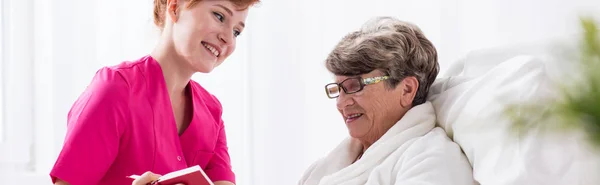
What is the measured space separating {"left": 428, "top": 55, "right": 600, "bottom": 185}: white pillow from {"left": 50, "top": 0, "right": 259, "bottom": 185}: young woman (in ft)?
1.90

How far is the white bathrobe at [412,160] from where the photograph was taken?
5.31ft

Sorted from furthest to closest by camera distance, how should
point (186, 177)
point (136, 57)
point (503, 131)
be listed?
point (136, 57)
point (186, 177)
point (503, 131)

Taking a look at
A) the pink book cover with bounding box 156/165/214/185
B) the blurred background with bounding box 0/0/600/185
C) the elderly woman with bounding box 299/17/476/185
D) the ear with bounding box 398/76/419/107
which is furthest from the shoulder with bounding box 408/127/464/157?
the blurred background with bounding box 0/0/600/185

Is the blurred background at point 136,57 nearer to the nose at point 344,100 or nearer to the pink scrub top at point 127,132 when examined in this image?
the pink scrub top at point 127,132

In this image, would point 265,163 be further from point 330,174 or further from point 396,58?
point 396,58

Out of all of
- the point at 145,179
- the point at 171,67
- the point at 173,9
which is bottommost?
the point at 145,179

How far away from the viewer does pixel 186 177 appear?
1.60 meters

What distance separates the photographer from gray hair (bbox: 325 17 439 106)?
179 cm

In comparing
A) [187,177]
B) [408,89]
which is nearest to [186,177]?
[187,177]

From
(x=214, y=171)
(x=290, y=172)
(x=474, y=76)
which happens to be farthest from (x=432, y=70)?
(x=290, y=172)

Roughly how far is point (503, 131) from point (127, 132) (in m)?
0.91

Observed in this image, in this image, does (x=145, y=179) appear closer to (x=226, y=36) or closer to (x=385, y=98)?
(x=226, y=36)

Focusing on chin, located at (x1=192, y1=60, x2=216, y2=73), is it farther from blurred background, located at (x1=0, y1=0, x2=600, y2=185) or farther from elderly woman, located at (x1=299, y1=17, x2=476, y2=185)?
blurred background, located at (x1=0, y1=0, x2=600, y2=185)

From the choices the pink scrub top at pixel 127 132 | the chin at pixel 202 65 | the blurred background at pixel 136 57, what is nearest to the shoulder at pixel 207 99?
the pink scrub top at pixel 127 132
